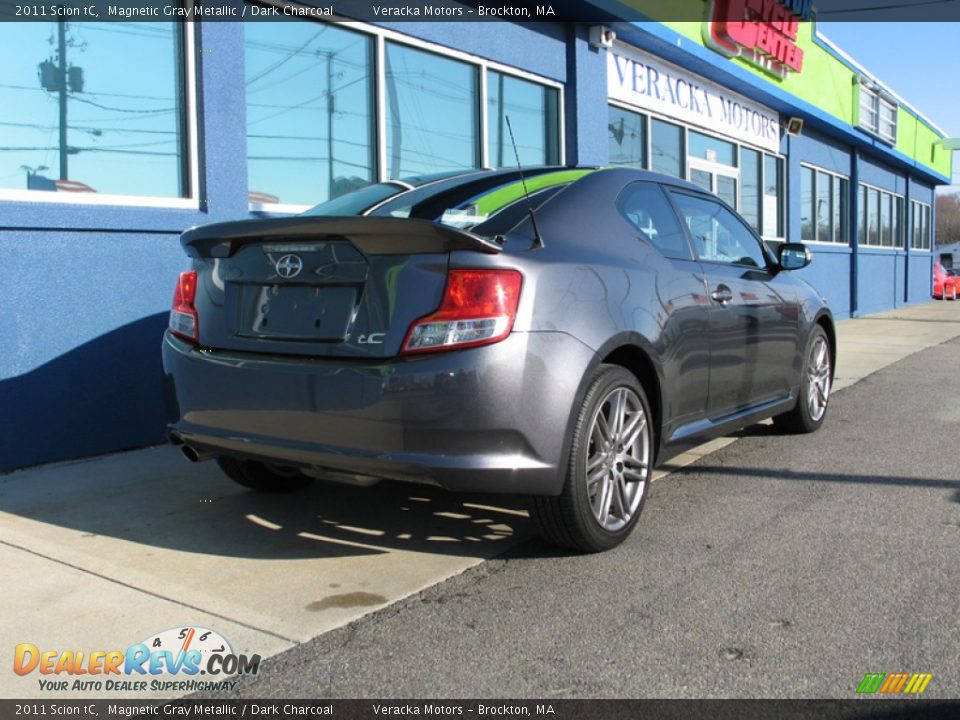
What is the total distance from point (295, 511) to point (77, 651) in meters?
1.59

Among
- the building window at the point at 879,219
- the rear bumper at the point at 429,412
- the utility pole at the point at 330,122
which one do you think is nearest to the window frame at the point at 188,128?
the utility pole at the point at 330,122

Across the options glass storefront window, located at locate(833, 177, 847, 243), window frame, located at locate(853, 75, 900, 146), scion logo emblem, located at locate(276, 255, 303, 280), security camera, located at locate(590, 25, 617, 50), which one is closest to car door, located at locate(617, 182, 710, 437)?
scion logo emblem, located at locate(276, 255, 303, 280)

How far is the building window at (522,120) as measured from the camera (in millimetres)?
9055

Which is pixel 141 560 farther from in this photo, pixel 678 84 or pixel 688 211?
pixel 678 84

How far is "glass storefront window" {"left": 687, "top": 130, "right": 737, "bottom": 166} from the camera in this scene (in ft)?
43.0

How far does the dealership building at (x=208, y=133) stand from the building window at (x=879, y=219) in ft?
32.1

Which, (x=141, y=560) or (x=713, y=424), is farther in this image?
(x=713, y=424)

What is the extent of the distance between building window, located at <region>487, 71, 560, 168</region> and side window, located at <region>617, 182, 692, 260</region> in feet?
13.9

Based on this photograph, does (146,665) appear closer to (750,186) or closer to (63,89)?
A: (63,89)

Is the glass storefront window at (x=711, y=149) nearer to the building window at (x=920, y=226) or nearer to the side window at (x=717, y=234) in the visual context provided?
the side window at (x=717, y=234)

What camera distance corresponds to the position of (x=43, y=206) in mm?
5281

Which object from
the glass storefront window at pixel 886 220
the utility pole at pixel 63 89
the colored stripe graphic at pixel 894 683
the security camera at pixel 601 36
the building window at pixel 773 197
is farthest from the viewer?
the glass storefront window at pixel 886 220

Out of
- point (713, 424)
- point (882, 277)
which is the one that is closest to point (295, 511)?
point (713, 424)

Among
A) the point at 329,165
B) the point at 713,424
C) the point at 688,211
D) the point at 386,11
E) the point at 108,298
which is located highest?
the point at 386,11
